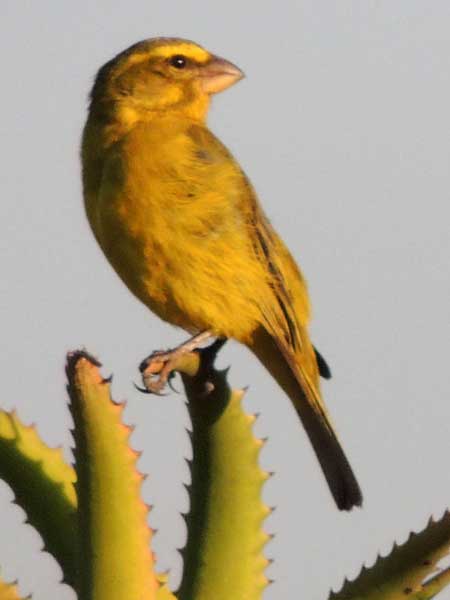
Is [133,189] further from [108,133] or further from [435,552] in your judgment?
[435,552]

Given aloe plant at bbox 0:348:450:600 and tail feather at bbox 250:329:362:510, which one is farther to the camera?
tail feather at bbox 250:329:362:510

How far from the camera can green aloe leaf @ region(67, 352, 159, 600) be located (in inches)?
86.8

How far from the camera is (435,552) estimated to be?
2332 mm

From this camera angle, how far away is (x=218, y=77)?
473 centimetres

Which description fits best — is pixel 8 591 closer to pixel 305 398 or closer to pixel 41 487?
Result: pixel 41 487

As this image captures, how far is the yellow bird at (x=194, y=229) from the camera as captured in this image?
12.6 ft

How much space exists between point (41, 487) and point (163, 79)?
2.47 metres

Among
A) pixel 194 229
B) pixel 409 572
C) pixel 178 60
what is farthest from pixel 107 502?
pixel 178 60

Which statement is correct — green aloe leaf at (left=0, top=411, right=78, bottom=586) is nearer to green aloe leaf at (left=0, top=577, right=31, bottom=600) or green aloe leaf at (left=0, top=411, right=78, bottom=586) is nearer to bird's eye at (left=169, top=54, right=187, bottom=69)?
green aloe leaf at (left=0, top=577, right=31, bottom=600)

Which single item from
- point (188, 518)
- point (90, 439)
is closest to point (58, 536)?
point (188, 518)

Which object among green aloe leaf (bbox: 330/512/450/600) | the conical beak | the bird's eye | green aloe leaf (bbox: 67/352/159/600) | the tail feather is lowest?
the tail feather

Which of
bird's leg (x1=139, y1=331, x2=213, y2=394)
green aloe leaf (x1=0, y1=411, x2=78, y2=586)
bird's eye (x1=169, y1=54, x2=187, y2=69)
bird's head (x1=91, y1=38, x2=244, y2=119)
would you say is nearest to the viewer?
green aloe leaf (x1=0, y1=411, x2=78, y2=586)

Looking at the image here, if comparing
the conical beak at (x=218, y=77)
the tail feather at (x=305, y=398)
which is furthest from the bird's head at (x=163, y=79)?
the tail feather at (x=305, y=398)

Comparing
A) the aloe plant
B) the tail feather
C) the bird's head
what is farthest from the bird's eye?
the aloe plant
